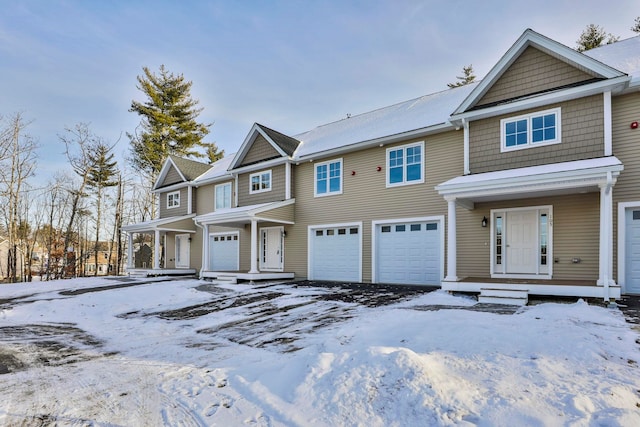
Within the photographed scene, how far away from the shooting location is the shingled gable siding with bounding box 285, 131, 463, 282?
10562mm

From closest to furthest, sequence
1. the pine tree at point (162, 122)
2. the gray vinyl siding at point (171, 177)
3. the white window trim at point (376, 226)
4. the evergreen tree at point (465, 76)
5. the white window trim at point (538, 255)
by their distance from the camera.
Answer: the white window trim at point (538, 255) < the white window trim at point (376, 226) < the gray vinyl siding at point (171, 177) < the pine tree at point (162, 122) < the evergreen tree at point (465, 76)

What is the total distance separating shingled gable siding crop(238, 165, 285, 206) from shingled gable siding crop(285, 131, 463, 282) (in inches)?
26.6

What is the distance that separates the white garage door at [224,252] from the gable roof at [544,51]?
36.9 ft

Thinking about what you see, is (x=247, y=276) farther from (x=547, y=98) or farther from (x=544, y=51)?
(x=544, y=51)

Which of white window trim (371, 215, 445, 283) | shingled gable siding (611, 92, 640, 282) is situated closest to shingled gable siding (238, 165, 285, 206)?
white window trim (371, 215, 445, 283)

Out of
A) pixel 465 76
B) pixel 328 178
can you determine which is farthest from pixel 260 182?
pixel 465 76

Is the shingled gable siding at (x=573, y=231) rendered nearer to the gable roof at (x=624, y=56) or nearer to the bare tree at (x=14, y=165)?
the gable roof at (x=624, y=56)

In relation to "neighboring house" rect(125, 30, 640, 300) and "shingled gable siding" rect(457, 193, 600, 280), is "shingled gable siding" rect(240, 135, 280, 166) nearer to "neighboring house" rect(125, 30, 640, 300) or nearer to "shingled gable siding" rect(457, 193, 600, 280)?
"neighboring house" rect(125, 30, 640, 300)

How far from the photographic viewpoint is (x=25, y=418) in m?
3.13

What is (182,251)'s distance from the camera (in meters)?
19.3

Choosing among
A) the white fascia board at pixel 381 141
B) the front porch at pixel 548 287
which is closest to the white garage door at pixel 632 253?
the front porch at pixel 548 287

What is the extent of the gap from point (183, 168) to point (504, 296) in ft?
55.1

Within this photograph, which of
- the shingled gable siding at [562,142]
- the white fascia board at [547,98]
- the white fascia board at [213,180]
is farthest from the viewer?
the white fascia board at [213,180]

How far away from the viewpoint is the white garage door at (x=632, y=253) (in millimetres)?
7867
